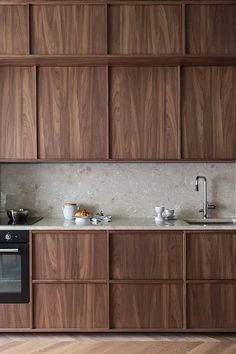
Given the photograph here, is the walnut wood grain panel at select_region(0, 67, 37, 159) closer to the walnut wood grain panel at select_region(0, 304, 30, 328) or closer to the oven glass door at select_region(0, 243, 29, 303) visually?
the oven glass door at select_region(0, 243, 29, 303)

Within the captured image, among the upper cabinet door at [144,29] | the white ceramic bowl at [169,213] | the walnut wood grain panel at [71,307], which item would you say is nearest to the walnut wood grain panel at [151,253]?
the walnut wood grain panel at [71,307]

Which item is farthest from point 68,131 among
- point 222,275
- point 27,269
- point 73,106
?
point 222,275

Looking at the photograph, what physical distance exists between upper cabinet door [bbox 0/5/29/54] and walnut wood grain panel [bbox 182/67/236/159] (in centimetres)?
130

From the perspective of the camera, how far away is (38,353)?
311cm

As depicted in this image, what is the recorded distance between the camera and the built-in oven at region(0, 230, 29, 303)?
3395mm

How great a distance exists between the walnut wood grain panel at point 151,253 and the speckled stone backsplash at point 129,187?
2.05 ft

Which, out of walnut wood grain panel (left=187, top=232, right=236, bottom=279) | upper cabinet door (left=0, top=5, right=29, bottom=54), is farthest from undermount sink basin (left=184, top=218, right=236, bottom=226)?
upper cabinet door (left=0, top=5, right=29, bottom=54)

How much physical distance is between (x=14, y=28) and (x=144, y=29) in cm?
101

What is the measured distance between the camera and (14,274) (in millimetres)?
3428

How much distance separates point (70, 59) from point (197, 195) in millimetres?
1596

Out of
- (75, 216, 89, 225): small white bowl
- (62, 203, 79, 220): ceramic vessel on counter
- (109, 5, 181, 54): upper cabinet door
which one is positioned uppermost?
(109, 5, 181, 54): upper cabinet door

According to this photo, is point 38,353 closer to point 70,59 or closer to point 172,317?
point 172,317

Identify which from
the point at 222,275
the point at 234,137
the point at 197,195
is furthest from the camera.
Result: the point at 197,195

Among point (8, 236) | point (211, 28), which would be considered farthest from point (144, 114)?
point (8, 236)
